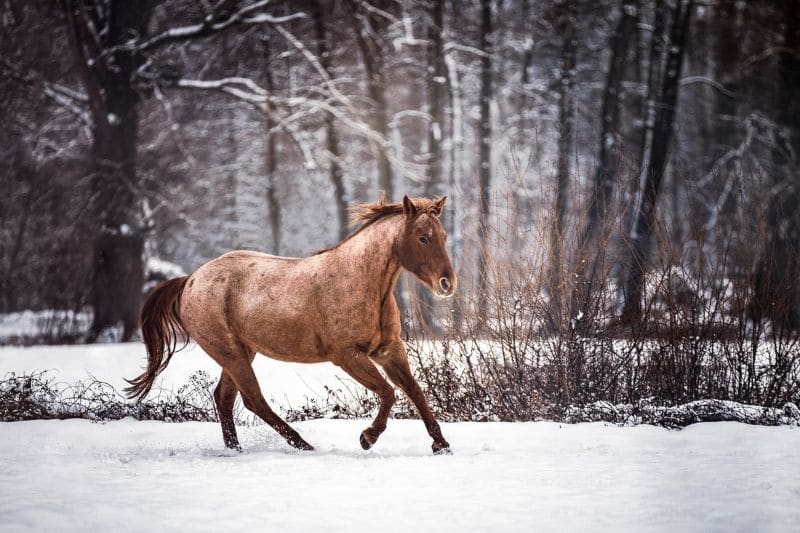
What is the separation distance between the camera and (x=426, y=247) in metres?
5.12

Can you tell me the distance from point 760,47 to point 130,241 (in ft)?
46.4

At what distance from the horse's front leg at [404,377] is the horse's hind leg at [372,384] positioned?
0.11 metres

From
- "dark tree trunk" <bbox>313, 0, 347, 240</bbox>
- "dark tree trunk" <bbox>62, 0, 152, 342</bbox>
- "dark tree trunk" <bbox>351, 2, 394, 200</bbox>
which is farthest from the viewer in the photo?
"dark tree trunk" <bbox>313, 0, 347, 240</bbox>

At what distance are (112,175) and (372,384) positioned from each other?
29.1ft

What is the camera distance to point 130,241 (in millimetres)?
12875

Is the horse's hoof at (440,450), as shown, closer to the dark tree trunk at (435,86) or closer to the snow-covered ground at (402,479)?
the snow-covered ground at (402,479)

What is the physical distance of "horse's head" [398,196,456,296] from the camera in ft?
16.6

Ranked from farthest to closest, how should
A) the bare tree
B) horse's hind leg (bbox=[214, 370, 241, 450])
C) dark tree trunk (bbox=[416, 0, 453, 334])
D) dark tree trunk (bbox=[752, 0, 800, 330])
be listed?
dark tree trunk (bbox=[416, 0, 453, 334])
dark tree trunk (bbox=[752, 0, 800, 330])
the bare tree
horse's hind leg (bbox=[214, 370, 241, 450])

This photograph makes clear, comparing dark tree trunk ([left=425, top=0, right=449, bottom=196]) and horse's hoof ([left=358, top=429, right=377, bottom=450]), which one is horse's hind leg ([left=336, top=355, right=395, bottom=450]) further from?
dark tree trunk ([left=425, top=0, right=449, bottom=196])

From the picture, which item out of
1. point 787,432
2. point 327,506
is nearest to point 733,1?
Answer: point 787,432

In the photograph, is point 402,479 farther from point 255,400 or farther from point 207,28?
point 207,28

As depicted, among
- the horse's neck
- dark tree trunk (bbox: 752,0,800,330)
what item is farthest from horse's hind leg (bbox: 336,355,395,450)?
dark tree trunk (bbox: 752,0,800,330)

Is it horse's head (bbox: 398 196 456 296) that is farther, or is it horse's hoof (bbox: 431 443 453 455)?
horse's hoof (bbox: 431 443 453 455)

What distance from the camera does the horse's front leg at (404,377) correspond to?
541cm
